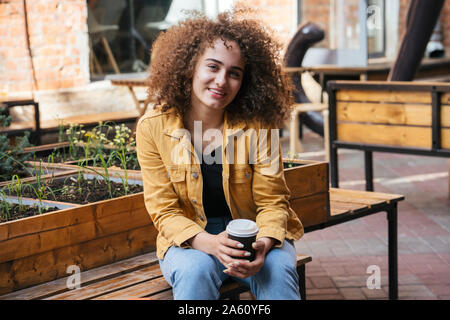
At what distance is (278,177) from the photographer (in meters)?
2.53

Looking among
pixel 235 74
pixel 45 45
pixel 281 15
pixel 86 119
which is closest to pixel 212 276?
pixel 235 74

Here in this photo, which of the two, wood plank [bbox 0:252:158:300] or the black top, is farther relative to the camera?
the black top

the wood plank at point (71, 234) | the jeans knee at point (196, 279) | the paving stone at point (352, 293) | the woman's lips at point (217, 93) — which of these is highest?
the woman's lips at point (217, 93)

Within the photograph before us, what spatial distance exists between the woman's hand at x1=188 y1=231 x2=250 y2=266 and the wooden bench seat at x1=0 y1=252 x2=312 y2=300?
9.1 inches

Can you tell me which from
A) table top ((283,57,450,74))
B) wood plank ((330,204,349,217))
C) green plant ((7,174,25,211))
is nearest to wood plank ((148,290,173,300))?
green plant ((7,174,25,211))

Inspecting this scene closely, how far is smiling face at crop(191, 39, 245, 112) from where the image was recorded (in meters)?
2.47

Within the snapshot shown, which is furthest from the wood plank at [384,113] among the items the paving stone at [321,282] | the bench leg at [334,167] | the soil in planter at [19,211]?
the soil in planter at [19,211]

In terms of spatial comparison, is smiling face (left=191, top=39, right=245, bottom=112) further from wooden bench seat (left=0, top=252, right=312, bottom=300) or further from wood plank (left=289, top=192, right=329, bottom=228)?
wood plank (left=289, top=192, right=329, bottom=228)

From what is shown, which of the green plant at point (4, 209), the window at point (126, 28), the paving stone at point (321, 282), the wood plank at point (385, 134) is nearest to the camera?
the green plant at point (4, 209)

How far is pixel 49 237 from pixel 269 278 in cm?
86

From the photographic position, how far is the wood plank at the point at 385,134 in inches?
186

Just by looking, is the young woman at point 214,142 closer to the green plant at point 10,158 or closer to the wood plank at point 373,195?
the wood plank at point 373,195

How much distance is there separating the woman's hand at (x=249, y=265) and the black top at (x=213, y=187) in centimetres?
34

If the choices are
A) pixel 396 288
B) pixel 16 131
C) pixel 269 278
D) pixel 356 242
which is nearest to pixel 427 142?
pixel 356 242
